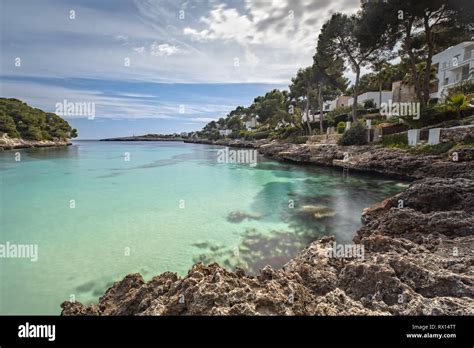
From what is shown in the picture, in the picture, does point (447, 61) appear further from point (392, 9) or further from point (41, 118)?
point (41, 118)

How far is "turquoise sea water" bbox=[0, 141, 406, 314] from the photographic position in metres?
5.46

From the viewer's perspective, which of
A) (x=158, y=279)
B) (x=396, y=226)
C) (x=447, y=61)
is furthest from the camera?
(x=447, y=61)

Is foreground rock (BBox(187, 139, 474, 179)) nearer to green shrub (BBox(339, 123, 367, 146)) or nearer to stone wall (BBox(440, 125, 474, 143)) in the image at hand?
green shrub (BBox(339, 123, 367, 146))

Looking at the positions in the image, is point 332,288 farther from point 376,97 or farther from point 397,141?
point 376,97

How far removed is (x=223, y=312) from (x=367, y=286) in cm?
194

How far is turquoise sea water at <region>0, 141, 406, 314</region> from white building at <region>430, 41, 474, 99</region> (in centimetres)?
2609

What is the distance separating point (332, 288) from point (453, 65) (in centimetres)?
4091

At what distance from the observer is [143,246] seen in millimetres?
7027

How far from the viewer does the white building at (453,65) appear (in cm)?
2802

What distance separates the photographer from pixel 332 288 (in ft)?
10.4

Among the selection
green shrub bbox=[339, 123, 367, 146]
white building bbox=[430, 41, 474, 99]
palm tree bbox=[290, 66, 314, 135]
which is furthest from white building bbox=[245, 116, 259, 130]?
green shrub bbox=[339, 123, 367, 146]

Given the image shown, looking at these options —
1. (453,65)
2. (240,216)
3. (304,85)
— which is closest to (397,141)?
(240,216)

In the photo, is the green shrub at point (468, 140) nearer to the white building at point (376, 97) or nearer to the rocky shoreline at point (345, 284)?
the rocky shoreline at point (345, 284)
